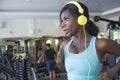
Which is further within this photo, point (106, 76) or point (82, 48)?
point (82, 48)

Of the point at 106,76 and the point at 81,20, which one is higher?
the point at 81,20

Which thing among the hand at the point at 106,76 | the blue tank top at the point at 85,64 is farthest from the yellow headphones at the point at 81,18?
the hand at the point at 106,76

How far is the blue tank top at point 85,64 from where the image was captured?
45.1 inches

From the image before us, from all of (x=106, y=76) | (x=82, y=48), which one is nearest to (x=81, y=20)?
(x=82, y=48)

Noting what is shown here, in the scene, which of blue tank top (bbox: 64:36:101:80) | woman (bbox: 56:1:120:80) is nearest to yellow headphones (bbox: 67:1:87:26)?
woman (bbox: 56:1:120:80)

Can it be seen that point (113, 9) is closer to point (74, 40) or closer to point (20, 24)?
point (20, 24)

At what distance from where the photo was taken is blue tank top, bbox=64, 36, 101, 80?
1.14 metres

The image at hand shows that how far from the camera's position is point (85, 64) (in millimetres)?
1146

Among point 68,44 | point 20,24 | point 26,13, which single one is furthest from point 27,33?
point 68,44

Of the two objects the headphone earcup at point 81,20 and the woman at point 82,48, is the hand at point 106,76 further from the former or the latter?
the headphone earcup at point 81,20

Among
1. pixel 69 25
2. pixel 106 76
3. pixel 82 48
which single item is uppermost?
pixel 69 25

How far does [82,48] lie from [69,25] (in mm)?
135

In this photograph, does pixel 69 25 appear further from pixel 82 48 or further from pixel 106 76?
pixel 106 76

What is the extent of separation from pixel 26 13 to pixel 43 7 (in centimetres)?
87
